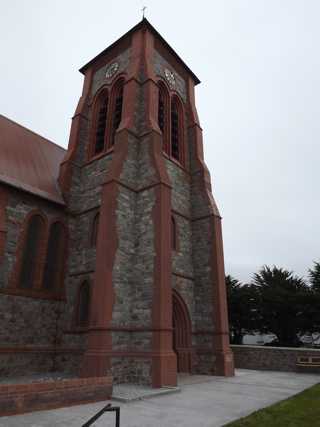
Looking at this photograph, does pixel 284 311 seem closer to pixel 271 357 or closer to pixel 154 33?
pixel 271 357

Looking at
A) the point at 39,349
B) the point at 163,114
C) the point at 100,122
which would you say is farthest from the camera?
the point at 100,122

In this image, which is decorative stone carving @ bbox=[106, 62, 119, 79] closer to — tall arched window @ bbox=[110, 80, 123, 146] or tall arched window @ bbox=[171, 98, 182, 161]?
tall arched window @ bbox=[110, 80, 123, 146]

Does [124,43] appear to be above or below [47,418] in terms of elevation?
above

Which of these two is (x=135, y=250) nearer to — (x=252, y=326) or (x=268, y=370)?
(x=268, y=370)

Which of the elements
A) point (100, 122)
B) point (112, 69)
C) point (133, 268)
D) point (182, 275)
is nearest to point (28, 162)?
point (100, 122)

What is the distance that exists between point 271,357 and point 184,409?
12033mm

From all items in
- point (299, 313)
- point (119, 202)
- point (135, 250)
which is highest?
point (119, 202)

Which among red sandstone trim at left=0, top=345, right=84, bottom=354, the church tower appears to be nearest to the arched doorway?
the church tower

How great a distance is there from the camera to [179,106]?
21922mm

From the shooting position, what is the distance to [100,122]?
20.6 metres

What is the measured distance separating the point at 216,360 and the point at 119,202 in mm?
8652

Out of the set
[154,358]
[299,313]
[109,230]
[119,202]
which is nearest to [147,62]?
[119,202]

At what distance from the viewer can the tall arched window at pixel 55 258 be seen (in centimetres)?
1553

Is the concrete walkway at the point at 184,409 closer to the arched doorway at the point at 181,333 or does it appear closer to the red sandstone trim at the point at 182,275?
the arched doorway at the point at 181,333
